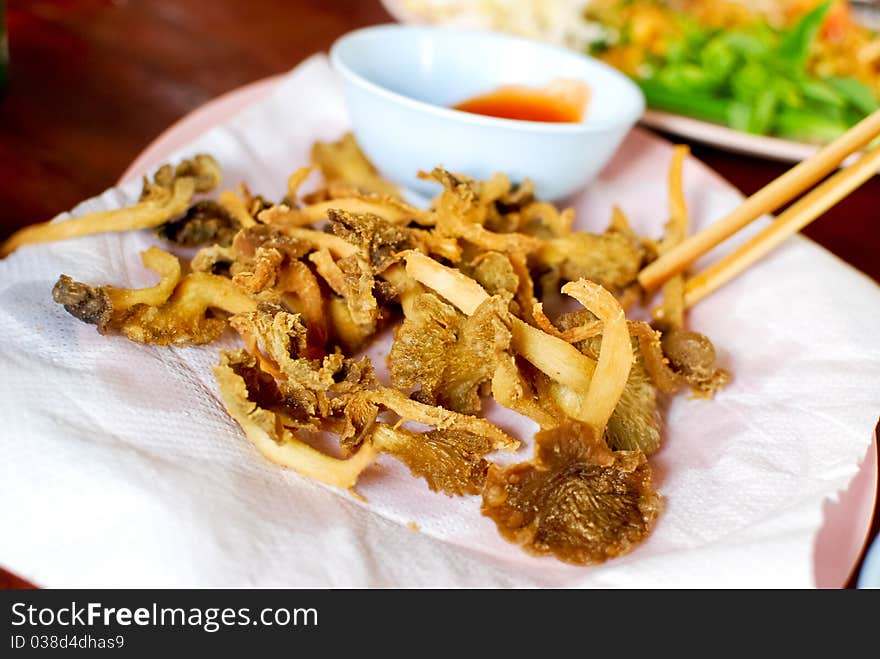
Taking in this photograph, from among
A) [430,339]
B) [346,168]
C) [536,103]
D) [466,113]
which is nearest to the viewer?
[430,339]

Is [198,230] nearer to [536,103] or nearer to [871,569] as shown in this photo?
[536,103]

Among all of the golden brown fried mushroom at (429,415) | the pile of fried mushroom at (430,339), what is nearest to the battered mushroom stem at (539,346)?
the pile of fried mushroom at (430,339)

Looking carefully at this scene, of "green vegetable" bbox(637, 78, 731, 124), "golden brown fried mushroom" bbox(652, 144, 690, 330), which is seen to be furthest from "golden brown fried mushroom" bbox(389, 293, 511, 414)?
"green vegetable" bbox(637, 78, 731, 124)

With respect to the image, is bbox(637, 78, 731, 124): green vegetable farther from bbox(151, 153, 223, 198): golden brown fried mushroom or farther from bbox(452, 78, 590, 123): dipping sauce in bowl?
bbox(151, 153, 223, 198): golden brown fried mushroom

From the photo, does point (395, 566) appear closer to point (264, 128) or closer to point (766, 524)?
point (766, 524)

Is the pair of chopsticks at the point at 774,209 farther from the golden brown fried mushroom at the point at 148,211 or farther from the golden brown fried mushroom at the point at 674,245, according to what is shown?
the golden brown fried mushroom at the point at 148,211

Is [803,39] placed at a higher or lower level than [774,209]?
higher

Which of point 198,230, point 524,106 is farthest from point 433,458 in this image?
point 524,106
